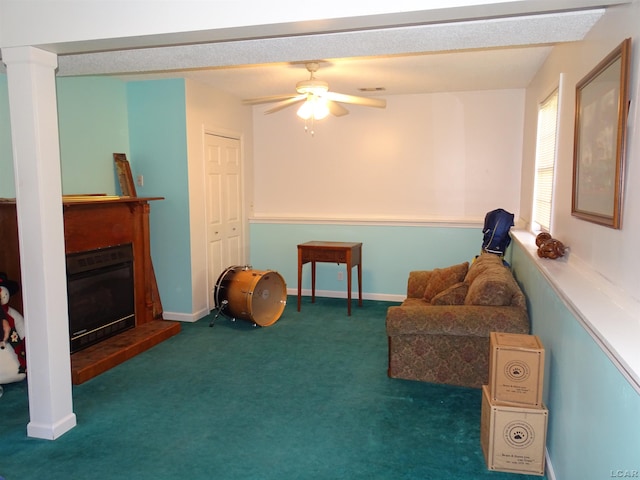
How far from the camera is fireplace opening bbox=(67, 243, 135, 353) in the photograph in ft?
12.3

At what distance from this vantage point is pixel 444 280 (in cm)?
416

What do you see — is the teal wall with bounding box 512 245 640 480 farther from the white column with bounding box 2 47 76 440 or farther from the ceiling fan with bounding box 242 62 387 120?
the white column with bounding box 2 47 76 440

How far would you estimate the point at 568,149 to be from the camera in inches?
114

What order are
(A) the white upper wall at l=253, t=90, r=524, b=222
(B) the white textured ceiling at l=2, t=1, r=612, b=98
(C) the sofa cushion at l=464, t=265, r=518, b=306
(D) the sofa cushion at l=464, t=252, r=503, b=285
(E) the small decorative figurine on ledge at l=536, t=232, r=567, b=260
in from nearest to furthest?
(B) the white textured ceiling at l=2, t=1, r=612, b=98 < (E) the small decorative figurine on ledge at l=536, t=232, r=567, b=260 < (C) the sofa cushion at l=464, t=265, r=518, b=306 < (D) the sofa cushion at l=464, t=252, r=503, b=285 < (A) the white upper wall at l=253, t=90, r=524, b=222

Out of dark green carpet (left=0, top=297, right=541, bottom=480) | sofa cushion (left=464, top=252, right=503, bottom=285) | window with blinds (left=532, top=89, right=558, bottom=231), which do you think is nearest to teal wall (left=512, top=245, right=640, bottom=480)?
→ dark green carpet (left=0, top=297, right=541, bottom=480)

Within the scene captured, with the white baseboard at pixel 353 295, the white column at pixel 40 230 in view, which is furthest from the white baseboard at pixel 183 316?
the white column at pixel 40 230

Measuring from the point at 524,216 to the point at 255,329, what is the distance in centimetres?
288

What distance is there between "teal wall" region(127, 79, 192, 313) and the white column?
2077 mm

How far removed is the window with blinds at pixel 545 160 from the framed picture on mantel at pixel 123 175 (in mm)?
3657

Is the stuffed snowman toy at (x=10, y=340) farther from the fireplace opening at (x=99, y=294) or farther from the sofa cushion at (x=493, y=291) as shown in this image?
the sofa cushion at (x=493, y=291)

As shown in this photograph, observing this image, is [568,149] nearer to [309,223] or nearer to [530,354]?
[530,354]

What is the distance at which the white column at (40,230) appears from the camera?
98.5 inches

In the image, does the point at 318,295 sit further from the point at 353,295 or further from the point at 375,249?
the point at 375,249

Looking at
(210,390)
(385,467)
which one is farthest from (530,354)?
(210,390)
